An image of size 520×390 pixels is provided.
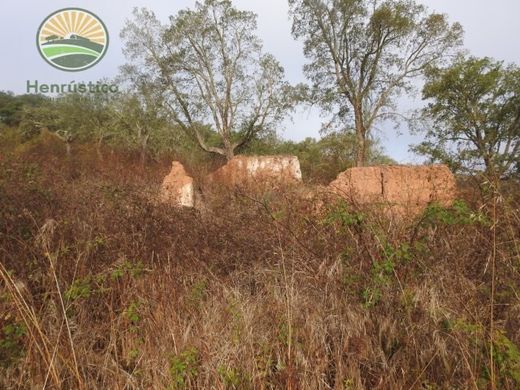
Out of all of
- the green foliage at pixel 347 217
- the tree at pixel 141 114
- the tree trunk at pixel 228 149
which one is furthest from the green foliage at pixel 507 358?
the tree at pixel 141 114

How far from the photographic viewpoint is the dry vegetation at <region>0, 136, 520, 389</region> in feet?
5.82

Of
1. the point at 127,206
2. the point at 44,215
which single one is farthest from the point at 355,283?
the point at 44,215

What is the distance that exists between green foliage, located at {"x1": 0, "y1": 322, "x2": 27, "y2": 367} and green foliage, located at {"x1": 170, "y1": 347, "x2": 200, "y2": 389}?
0.86m

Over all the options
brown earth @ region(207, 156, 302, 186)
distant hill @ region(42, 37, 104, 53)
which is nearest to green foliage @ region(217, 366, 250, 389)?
distant hill @ region(42, 37, 104, 53)

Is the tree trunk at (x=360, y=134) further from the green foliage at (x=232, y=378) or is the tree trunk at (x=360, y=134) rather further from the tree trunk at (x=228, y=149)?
the green foliage at (x=232, y=378)

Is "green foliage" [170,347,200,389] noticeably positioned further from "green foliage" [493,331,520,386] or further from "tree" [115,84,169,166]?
"tree" [115,84,169,166]

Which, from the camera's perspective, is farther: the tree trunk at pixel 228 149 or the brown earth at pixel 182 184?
the tree trunk at pixel 228 149

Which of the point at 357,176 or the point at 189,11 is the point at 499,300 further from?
the point at 189,11

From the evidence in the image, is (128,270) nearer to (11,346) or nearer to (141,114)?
(11,346)

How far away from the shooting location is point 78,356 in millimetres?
2027

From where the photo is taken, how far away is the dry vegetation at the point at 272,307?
1.77 metres

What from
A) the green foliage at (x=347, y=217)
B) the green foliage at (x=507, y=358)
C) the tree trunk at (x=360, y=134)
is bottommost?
the green foliage at (x=507, y=358)

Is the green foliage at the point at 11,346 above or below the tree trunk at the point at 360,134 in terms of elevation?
below

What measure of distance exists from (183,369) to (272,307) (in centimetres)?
77
